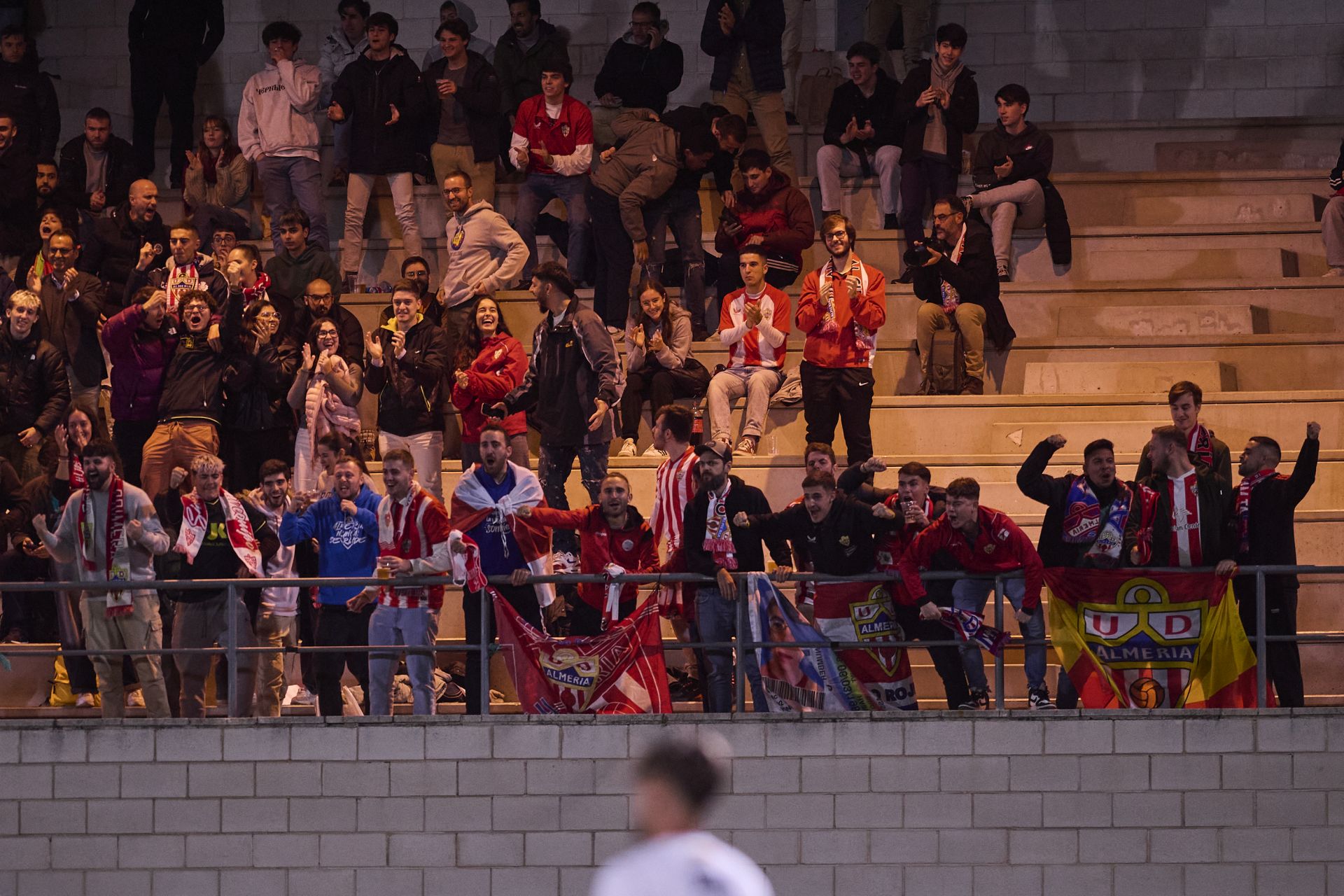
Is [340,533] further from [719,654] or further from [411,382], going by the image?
[719,654]

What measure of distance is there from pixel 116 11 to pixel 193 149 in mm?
3794

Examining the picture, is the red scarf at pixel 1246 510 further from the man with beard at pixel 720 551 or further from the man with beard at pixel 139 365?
the man with beard at pixel 139 365

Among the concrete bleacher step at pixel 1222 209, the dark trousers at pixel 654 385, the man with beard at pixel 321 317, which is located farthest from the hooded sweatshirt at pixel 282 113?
the concrete bleacher step at pixel 1222 209

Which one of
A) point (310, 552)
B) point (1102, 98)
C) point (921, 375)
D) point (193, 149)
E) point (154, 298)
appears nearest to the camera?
point (310, 552)

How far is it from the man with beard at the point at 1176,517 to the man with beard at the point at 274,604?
17.0 feet

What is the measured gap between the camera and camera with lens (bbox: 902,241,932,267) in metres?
14.5

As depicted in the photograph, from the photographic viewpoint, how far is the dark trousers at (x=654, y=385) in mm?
13977

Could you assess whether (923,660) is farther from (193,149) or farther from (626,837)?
(193,149)

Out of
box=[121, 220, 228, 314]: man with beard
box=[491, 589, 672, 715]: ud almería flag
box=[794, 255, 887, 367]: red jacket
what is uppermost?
box=[121, 220, 228, 314]: man with beard

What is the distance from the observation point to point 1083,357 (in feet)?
51.7

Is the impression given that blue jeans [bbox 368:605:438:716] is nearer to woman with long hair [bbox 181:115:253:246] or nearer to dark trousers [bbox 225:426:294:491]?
dark trousers [bbox 225:426:294:491]

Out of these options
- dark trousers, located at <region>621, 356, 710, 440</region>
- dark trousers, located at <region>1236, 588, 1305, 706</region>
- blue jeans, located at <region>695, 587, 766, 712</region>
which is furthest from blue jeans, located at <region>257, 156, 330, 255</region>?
dark trousers, located at <region>1236, 588, 1305, 706</region>

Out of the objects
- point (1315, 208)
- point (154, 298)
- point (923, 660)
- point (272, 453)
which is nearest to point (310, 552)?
point (272, 453)

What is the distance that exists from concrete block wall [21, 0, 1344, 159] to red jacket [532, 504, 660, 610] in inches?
380
